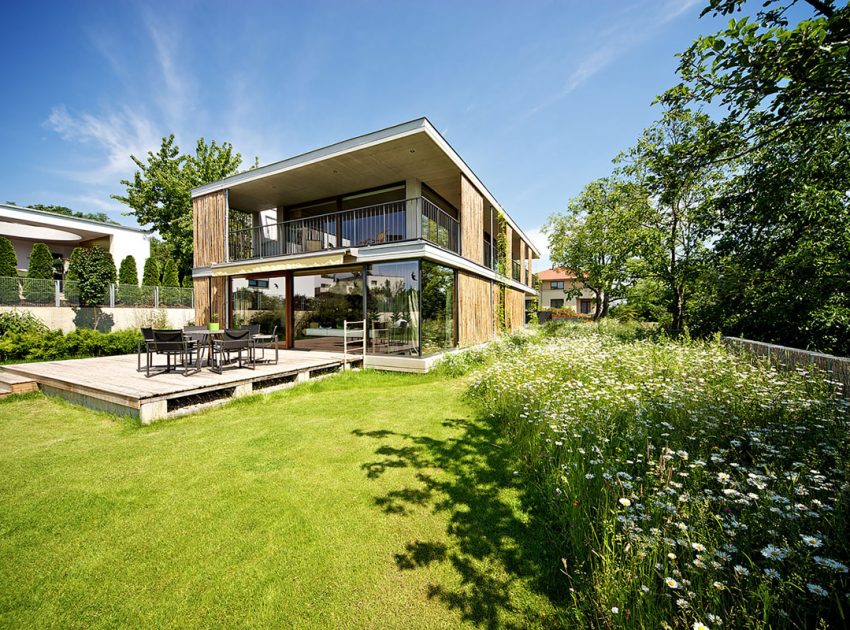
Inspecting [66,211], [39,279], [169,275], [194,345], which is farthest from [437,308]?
[66,211]

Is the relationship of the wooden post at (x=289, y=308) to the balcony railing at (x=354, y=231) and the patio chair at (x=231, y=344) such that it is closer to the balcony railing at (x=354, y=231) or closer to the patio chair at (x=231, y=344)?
the balcony railing at (x=354, y=231)

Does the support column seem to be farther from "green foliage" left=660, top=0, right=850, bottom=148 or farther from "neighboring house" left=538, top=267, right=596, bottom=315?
"neighboring house" left=538, top=267, right=596, bottom=315

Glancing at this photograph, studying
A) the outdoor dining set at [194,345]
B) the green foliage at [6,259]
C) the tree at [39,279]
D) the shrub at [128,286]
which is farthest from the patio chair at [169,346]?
the green foliage at [6,259]

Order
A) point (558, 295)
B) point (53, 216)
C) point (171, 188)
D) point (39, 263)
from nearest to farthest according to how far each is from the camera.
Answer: point (39, 263), point (53, 216), point (171, 188), point (558, 295)

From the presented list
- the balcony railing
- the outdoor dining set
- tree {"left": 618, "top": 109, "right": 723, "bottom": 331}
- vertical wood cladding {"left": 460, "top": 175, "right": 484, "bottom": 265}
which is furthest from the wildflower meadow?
tree {"left": 618, "top": 109, "right": 723, "bottom": 331}

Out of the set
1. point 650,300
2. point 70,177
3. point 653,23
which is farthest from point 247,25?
point 70,177

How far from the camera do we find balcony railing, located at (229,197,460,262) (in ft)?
34.1

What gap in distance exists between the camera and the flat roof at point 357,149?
8.16 m

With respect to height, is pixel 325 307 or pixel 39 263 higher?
pixel 39 263

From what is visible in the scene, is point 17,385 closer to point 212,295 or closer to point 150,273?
point 212,295

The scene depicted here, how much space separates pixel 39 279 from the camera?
526 inches

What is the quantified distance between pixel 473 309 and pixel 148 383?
8.90 meters

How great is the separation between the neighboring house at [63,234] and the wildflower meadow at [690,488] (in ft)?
82.3

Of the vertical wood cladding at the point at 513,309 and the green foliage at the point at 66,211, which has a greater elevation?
the green foliage at the point at 66,211
